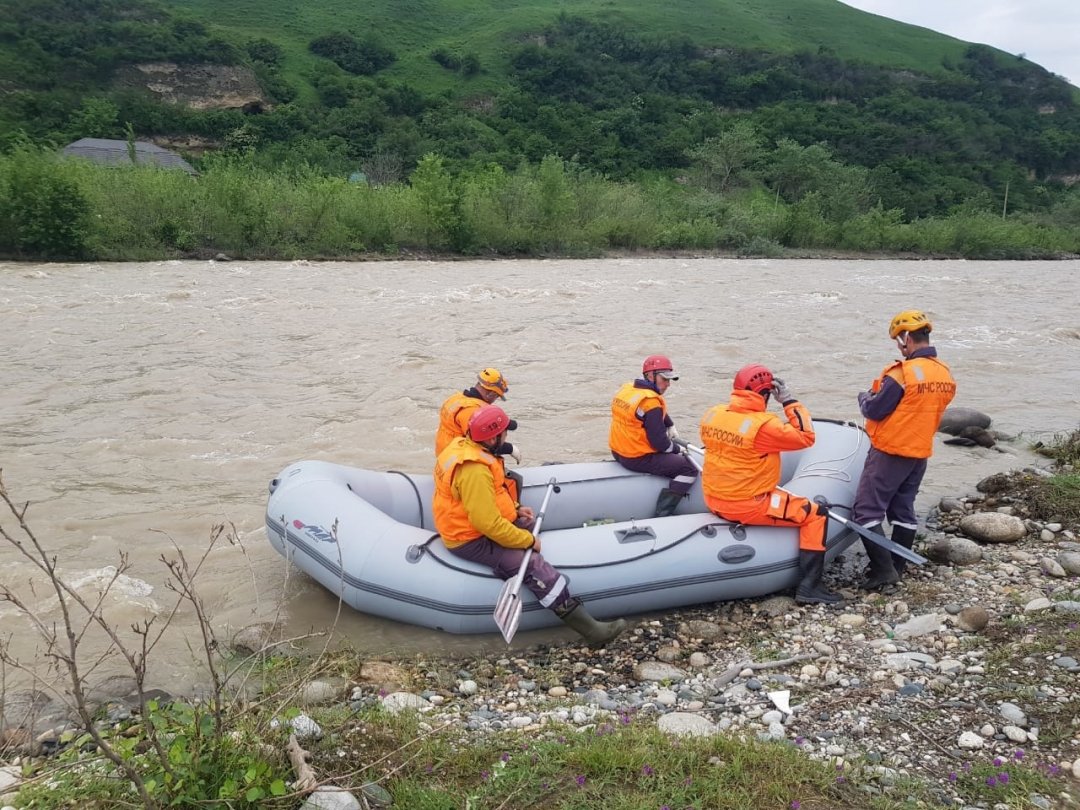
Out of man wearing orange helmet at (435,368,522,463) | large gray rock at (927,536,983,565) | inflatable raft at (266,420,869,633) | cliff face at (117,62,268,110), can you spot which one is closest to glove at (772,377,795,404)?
inflatable raft at (266,420,869,633)

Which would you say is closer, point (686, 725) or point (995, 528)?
point (686, 725)

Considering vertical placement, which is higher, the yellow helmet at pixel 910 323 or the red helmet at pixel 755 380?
the yellow helmet at pixel 910 323

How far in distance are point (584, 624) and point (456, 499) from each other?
0.92 m

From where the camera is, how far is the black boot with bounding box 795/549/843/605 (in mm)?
4336

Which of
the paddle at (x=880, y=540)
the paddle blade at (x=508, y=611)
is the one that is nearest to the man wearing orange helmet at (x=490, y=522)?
the paddle blade at (x=508, y=611)

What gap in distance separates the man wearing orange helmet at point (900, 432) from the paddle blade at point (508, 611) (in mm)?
2104

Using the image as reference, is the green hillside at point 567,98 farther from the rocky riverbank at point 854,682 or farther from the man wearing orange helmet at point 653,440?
the rocky riverbank at point 854,682

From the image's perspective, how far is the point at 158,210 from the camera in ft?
58.5

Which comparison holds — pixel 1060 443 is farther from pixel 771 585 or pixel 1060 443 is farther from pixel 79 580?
pixel 79 580

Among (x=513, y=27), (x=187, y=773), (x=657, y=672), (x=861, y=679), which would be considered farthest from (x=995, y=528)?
(x=513, y=27)

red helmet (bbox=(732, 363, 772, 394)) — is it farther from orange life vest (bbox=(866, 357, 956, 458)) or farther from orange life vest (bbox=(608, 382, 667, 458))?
orange life vest (bbox=(608, 382, 667, 458))

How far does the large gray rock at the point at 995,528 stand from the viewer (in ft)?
15.6

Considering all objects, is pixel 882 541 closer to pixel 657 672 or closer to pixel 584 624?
pixel 657 672

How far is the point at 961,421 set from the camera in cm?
750
